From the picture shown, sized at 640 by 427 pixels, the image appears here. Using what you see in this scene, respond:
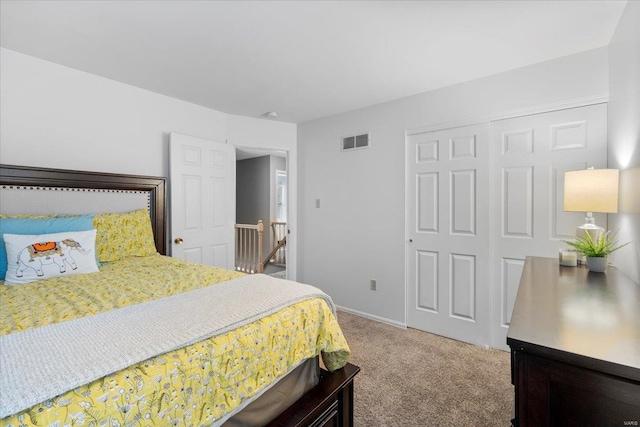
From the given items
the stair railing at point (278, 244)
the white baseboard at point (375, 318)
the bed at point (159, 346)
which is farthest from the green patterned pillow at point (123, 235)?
the stair railing at point (278, 244)

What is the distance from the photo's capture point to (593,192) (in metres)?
1.75

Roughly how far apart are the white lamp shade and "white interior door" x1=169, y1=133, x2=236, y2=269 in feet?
10.2

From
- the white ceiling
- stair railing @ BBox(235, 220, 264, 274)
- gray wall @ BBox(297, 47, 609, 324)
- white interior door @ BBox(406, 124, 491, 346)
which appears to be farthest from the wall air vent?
stair railing @ BBox(235, 220, 264, 274)

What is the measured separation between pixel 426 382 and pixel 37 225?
282 centimetres

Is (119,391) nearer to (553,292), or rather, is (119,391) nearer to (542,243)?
(553,292)

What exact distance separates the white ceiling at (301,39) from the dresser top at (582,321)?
1.53 m

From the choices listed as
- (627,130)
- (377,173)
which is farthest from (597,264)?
(377,173)

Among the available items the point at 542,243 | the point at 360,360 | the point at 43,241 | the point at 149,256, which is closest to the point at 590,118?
the point at 542,243

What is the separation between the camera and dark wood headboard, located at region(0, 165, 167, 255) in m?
2.17

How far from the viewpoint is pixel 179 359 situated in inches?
34.8

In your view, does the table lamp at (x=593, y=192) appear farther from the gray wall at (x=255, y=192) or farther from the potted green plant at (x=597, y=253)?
the gray wall at (x=255, y=192)

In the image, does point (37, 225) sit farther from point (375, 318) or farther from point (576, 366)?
point (375, 318)

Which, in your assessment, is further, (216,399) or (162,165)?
(162,165)

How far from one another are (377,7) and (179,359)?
1.94m
